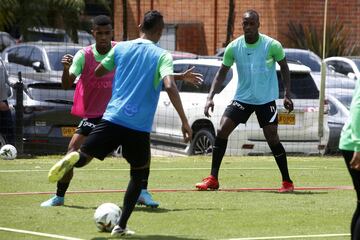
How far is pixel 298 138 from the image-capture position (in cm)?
2075

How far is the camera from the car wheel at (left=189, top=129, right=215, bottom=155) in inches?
804

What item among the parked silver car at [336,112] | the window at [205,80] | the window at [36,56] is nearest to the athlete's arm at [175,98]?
the window at [205,80]

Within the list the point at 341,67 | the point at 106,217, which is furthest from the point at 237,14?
the point at 106,217

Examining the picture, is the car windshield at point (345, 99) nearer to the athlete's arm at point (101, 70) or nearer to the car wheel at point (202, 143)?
the car wheel at point (202, 143)

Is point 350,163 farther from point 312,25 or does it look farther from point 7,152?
point 312,25

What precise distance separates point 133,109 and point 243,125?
974 cm

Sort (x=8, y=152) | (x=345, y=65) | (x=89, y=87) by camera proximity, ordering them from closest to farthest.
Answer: (x=89, y=87) < (x=8, y=152) < (x=345, y=65)

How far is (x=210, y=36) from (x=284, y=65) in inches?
935

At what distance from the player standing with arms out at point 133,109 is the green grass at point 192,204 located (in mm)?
660

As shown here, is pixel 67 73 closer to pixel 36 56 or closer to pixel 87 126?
pixel 87 126

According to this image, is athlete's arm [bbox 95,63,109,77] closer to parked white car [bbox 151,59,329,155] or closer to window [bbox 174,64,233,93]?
parked white car [bbox 151,59,329,155]

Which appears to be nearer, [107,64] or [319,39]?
[107,64]

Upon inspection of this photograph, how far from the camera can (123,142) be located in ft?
34.3

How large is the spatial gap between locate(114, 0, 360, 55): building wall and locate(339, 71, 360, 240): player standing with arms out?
27.0 meters
